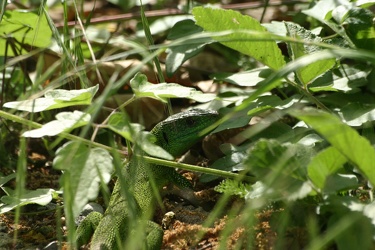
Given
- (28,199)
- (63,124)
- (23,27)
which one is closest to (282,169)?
(63,124)

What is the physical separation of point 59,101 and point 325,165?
3.55ft

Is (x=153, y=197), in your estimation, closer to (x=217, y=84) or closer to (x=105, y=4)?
(x=217, y=84)

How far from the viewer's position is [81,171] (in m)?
2.45

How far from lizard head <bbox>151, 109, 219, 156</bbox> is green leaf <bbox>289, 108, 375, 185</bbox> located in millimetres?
1609

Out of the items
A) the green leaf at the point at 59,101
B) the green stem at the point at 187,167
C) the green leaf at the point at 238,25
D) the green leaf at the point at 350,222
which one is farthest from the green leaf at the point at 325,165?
the green leaf at the point at 59,101

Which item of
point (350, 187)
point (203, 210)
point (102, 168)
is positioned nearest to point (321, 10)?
point (203, 210)

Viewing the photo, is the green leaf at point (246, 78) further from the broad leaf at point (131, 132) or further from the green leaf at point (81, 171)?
the green leaf at point (81, 171)

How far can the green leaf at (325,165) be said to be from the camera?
2.47 metres

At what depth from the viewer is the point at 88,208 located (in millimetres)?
3820

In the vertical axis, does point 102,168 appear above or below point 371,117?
above

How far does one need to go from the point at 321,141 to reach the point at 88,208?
55.9 inches

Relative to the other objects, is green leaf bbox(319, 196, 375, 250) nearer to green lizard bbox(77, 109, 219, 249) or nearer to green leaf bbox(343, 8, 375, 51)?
green lizard bbox(77, 109, 219, 249)

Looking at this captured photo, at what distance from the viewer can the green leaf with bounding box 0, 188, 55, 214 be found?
317 centimetres

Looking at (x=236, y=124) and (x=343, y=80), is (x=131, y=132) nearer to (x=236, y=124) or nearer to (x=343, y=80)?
(x=236, y=124)
